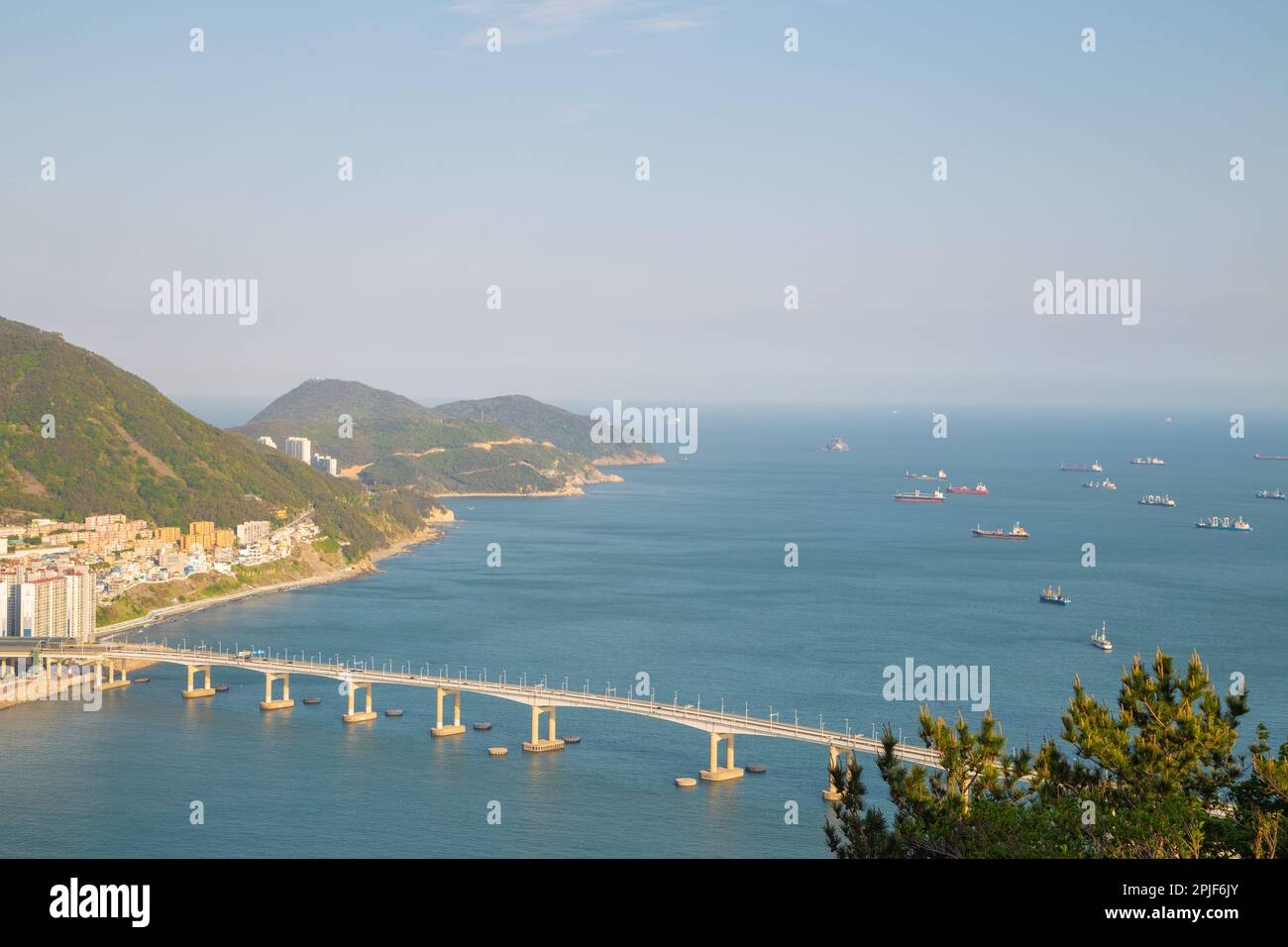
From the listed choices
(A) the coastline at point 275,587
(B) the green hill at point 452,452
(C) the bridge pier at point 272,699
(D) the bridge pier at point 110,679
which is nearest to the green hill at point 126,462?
(A) the coastline at point 275,587

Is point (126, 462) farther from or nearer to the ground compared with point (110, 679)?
farther from the ground

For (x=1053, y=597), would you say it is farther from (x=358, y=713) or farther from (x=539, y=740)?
(x=358, y=713)

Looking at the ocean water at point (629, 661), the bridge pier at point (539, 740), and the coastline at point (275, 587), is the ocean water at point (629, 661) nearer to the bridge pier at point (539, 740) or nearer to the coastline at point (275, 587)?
the bridge pier at point (539, 740)

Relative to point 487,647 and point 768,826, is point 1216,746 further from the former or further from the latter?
point 487,647

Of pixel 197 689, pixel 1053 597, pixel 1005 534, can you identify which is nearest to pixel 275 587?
pixel 197 689

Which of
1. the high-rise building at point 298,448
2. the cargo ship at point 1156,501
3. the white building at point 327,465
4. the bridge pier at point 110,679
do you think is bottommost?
the bridge pier at point 110,679

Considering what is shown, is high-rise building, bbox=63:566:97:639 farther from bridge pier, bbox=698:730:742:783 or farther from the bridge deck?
bridge pier, bbox=698:730:742:783
